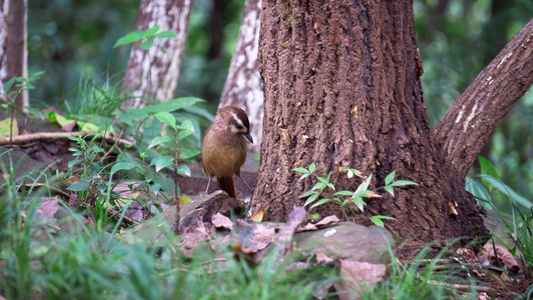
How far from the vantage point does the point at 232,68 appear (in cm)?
605

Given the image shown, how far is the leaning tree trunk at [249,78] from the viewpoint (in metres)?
→ 5.90

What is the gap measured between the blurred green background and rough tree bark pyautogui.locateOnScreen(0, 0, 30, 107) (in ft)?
9.41

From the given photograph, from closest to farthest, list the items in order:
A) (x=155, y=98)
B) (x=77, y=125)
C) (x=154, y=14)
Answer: (x=77, y=125)
(x=155, y=98)
(x=154, y=14)

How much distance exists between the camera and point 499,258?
9.98 ft

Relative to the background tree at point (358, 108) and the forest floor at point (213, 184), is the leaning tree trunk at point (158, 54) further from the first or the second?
the background tree at point (358, 108)

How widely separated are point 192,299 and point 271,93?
5.06 ft

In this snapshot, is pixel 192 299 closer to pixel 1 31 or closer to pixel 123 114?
pixel 123 114

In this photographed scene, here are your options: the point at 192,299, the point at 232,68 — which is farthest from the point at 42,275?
the point at 232,68

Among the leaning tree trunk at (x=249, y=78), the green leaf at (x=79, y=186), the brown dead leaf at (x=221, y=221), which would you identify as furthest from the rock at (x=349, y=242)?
the leaning tree trunk at (x=249, y=78)

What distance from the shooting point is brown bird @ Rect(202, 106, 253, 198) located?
14.0 ft

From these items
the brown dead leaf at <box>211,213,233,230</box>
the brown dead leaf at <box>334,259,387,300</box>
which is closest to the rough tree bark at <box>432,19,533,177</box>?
the brown dead leaf at <box>334,259,387,300</box>

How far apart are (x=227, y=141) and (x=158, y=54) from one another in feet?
7.64

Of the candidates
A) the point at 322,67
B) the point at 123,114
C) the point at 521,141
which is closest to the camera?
the point at 322,67

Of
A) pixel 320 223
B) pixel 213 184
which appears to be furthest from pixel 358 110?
pixel 213 184
